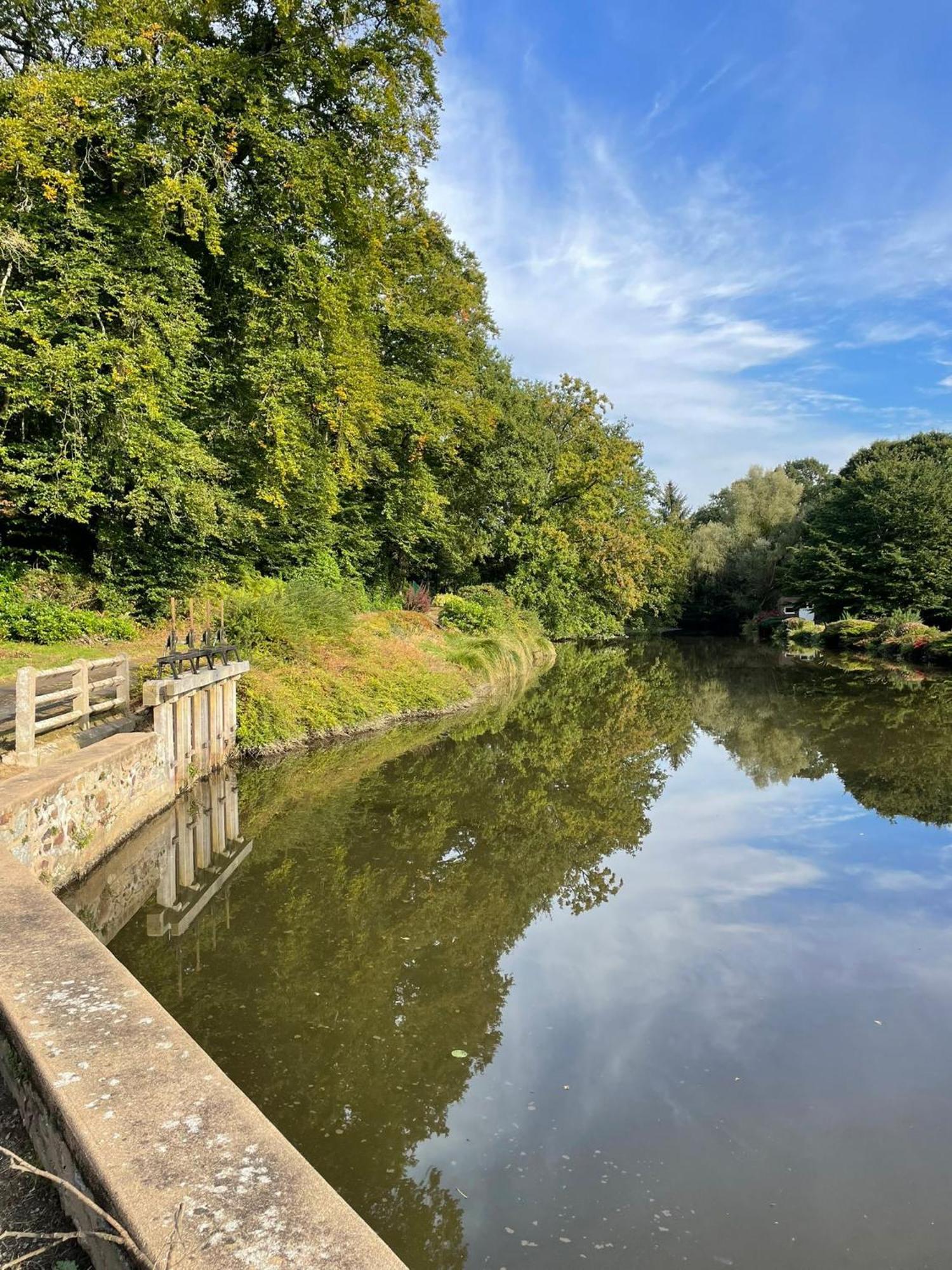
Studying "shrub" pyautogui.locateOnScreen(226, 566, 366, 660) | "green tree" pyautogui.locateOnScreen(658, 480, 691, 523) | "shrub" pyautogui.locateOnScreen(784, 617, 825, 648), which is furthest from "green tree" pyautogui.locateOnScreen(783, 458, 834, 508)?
"shrub" pyautogui.locateOnScreen(226, 566, 366, 660)

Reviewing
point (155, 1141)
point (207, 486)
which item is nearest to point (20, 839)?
point (155, 1141)

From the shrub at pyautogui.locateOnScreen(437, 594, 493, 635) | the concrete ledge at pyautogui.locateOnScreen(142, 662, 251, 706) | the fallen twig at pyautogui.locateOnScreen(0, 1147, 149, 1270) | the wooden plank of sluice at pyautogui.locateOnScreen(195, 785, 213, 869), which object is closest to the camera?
the fallen twig at pyautogui.locateOnScreen(0, 1147, 149, 1270)

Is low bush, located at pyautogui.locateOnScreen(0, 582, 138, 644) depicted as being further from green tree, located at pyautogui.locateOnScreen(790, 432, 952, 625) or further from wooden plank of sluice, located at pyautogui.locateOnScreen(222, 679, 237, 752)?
green tree, located at pyautogui.locateOnScreen(790, 432, 952, 625)

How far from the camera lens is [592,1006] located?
5.42 meters

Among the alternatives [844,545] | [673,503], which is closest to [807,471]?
[673,503]

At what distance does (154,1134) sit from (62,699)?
8.04 m

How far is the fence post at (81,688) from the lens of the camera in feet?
28.7

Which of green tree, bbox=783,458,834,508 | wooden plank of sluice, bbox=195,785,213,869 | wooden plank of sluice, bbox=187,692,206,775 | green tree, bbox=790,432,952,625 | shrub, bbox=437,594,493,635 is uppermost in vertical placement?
green tree, bbox=783,458,834,508

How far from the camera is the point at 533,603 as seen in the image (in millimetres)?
Answer: 35938

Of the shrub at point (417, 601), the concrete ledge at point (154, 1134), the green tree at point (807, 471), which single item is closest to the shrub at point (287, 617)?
the shrub at point (417, 601)

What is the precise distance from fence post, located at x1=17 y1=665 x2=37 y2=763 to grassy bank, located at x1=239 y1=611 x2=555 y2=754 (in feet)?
17.5

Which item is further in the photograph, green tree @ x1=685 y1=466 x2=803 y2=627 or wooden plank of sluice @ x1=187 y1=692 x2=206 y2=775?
green tree @ x1=685 y1=466 x2=803 y2=627

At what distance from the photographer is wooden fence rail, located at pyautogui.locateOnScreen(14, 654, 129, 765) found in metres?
7.24

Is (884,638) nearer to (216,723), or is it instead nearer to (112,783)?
(216,723)
